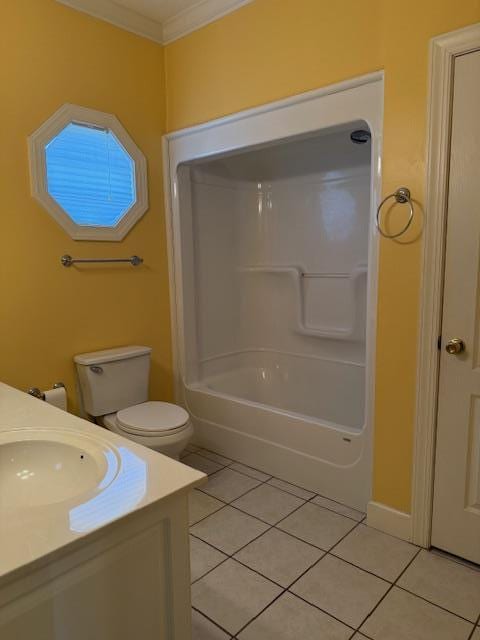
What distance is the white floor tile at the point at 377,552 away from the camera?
1785 millimetres

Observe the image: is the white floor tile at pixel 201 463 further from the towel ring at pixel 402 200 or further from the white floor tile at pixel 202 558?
the towel ring at pixel 402 200

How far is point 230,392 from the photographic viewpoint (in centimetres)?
317

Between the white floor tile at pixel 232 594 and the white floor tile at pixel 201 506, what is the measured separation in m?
0.37

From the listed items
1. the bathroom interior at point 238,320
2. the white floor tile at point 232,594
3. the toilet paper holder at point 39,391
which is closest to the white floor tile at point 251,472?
the bathroom interior at point 238,320

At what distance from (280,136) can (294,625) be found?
2093 millimetres

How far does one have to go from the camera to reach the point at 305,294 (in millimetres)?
3244

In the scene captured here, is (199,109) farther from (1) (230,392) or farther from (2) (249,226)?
(1) (230,392)

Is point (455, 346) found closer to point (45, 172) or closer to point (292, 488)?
point (292, 488)

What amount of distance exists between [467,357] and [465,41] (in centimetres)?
115

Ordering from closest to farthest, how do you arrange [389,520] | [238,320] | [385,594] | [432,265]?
[385,594], [432,265], [389,520], [238,320]

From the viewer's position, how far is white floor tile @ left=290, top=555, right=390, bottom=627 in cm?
158

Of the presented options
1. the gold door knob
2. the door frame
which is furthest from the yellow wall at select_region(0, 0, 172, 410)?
the gold door knob

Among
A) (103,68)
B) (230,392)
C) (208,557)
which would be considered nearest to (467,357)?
(208,557)

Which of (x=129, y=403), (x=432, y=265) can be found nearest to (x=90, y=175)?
(x=129, y=403)
